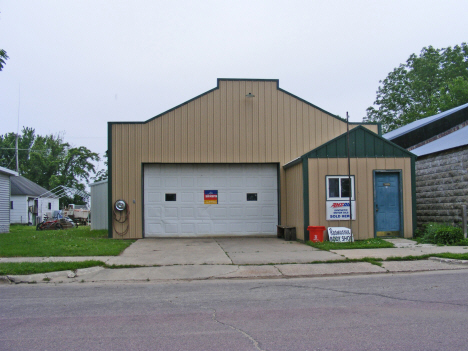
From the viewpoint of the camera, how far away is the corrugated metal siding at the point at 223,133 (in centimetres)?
1712

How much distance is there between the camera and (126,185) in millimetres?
17062

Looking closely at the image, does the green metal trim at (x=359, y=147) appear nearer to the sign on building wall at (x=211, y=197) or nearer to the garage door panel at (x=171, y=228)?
the sign on building wall at (x=211, y=197)

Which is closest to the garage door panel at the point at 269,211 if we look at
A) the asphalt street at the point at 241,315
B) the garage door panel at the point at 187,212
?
the garage door panel at the point at 187,212

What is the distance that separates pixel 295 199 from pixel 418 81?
3455cm

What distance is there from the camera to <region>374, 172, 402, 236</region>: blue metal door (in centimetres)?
1465

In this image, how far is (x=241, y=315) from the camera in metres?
5.95

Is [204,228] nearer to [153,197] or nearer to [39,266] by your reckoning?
[153,197]

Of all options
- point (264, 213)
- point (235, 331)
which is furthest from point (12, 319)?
point (264, 213)

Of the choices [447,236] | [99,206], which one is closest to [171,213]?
[99,206]

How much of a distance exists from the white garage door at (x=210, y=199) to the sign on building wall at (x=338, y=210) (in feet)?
12.2

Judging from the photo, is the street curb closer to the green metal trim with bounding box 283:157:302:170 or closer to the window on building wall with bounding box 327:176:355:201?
the window on building wall with bounding box 327:176:355:201

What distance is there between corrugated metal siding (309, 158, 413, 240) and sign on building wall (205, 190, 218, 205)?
4563 millimetres

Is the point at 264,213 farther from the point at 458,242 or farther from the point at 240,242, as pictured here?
the point at 458,242

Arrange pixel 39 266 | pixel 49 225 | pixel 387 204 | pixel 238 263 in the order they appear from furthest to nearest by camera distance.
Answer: pixel 49 225, pixel 387 204, pixel 238 263, pixel 39 266
